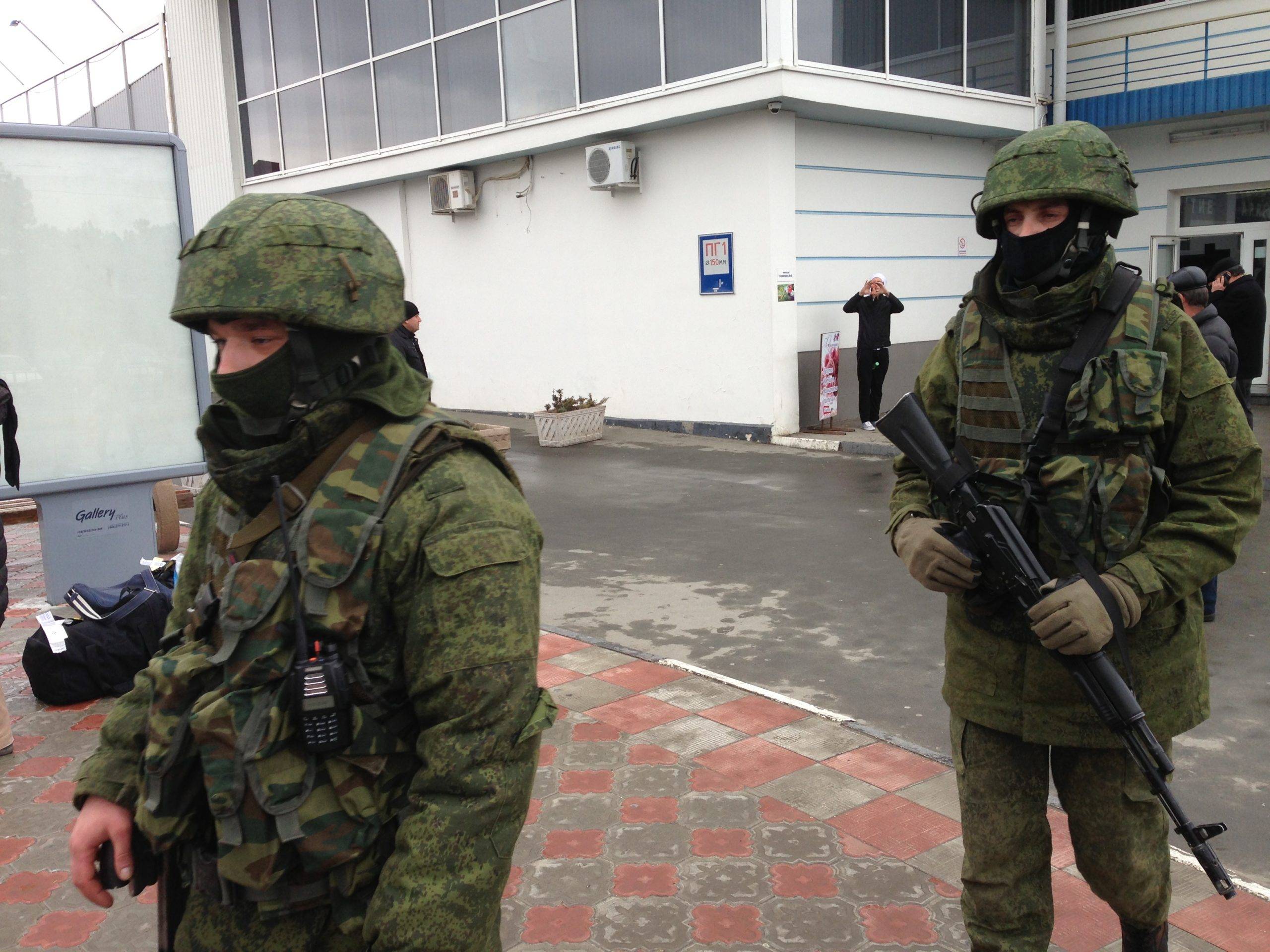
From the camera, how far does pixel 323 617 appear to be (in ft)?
5.11

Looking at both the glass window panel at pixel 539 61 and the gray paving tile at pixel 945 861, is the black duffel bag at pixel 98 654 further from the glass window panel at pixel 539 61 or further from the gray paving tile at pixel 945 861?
the glass window panel at pixel 539 61

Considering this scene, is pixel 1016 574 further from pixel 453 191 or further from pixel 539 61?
pixel 453 191

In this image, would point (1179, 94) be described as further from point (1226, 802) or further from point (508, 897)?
point (508, 897)

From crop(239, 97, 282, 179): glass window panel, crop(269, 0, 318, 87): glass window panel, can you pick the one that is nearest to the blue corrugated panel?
crop(269, 0, 318, 87): glass window panel

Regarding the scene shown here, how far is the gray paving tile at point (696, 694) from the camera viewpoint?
4.58 metres

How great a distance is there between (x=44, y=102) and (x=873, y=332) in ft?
75.6

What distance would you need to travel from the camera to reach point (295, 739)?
1580 millimetres

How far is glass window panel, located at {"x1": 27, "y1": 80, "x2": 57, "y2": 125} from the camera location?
25.5 meters

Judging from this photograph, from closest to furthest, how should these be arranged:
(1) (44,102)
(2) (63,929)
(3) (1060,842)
A: (2) (63,929)
(3) (1060,842)
(1) (44,102)

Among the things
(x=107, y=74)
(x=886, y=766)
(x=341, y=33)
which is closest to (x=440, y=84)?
(x=341, y=33)

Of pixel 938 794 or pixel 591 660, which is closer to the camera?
pixel 938 794

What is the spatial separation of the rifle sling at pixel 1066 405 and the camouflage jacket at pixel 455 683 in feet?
3.71

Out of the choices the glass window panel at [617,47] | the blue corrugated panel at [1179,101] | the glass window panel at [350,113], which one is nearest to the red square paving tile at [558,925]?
the glass window panel at [617,47]

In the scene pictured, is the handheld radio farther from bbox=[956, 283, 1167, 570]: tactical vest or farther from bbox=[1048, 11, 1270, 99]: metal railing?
bbox=[1048, 11, 1270, 99]: metal railing
